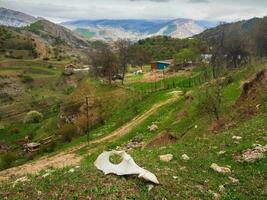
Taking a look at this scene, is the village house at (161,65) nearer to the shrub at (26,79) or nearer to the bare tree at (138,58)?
the bare tree at (138,58)

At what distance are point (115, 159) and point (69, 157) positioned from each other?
85.7 feet

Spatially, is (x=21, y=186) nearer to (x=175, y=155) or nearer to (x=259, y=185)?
(x=175, y=155)

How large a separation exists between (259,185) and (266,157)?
2.79 m

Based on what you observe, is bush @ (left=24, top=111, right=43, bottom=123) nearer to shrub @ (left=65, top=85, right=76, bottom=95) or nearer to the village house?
shrub @ (left=65, top=85, right=76, bottom=95)

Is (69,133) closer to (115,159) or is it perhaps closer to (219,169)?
(115,159)

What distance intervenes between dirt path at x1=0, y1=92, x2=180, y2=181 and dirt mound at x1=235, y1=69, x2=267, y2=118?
52.3ft

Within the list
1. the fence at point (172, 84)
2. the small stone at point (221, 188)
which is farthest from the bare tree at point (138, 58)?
the small stone at point (221, 188)

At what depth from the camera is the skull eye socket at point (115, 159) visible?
1998 cm

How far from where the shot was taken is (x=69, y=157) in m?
45.7


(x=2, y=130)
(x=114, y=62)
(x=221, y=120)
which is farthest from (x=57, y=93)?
(x=221, y=120)

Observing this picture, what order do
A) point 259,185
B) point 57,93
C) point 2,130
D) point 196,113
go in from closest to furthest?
point 259,185, point 196,113, point 2,130, point 57,93

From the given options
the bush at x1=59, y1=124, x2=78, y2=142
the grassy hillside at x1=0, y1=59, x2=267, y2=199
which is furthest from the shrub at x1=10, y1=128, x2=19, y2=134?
the grassy hillside at x1=0, y1=59, x2=267, y2=199

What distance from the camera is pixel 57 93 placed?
160 metres

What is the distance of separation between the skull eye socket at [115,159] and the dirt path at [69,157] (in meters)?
19.3
